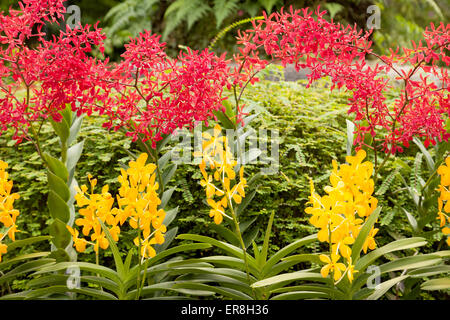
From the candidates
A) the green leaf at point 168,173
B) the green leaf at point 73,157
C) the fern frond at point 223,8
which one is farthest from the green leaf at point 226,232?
the fern frond at point 223,8

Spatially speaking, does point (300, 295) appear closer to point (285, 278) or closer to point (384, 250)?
point (285, 278)

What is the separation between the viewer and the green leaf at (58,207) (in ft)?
4.23

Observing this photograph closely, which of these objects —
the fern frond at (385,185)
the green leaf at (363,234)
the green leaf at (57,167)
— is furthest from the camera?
the fern frond at (385,185)

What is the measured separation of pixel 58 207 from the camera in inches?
51.4

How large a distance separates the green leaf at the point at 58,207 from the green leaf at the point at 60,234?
0.04m

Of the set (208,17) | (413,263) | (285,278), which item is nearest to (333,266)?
(285,278)

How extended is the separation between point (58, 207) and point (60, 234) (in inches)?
3.2

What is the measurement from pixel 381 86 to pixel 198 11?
505cm

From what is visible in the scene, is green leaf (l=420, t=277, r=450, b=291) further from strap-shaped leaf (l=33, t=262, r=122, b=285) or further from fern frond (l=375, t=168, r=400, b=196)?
strap-shaped leaf (l=33, t=262, r=122, b=285)

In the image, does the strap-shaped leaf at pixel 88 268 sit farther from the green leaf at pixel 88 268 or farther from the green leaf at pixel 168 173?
the green leaf at pixel 168 173

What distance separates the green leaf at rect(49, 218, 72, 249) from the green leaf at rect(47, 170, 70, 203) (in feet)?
0.23

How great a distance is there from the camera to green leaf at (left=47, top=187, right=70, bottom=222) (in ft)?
4.23
